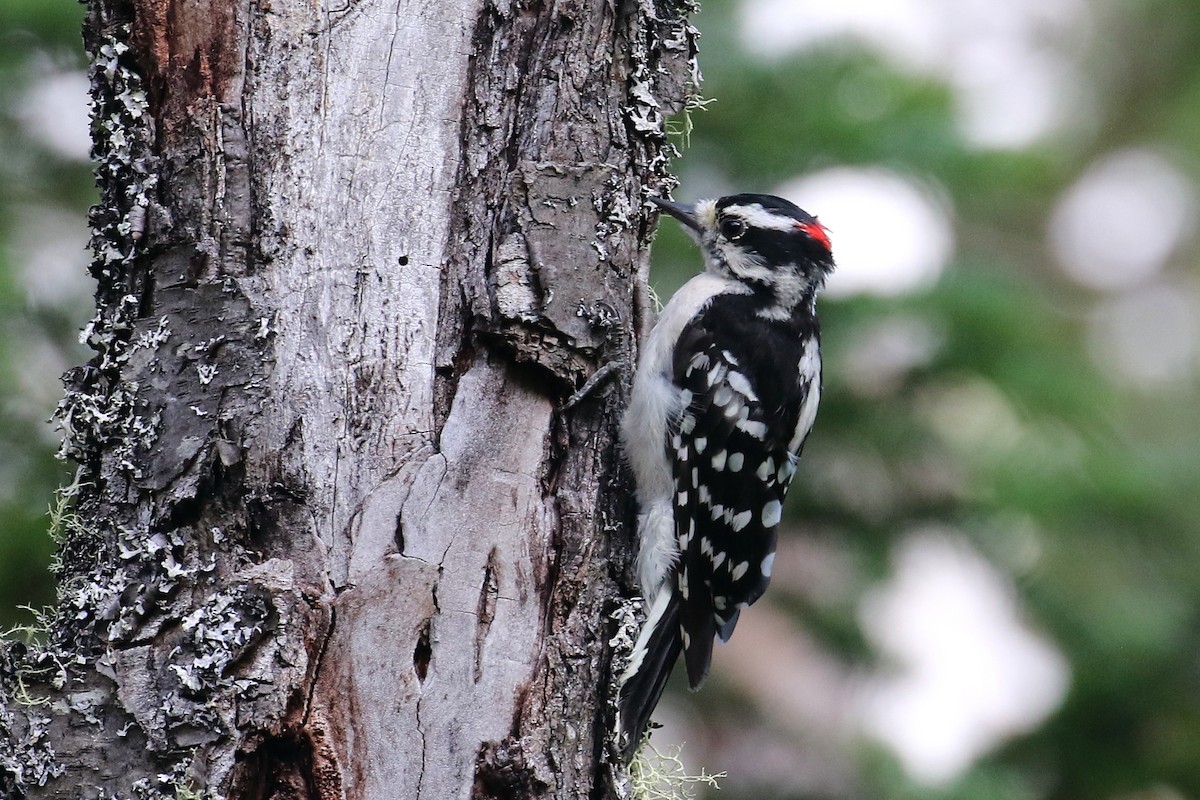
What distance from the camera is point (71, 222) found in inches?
166

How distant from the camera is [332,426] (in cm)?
225

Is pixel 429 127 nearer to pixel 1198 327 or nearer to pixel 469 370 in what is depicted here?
pixel 469 370

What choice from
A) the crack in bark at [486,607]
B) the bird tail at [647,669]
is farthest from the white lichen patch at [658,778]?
the crack in bark at [486,607]

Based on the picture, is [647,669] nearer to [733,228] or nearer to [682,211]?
[682,211]

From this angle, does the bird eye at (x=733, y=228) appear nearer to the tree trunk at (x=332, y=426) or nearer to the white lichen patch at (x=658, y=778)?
the tree trunk at (x=332, y=426)

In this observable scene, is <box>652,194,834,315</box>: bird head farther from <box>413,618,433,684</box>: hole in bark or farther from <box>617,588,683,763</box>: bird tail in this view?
<box>413,618,433,684</box>: hole in bark

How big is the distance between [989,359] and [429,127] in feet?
8.18

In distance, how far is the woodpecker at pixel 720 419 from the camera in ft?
9.93

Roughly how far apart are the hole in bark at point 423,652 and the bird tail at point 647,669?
452 millimetres

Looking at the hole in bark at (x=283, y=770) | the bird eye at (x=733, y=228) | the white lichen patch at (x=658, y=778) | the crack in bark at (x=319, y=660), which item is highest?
the bird eye at (x=733, y=228)

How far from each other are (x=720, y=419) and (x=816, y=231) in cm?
77

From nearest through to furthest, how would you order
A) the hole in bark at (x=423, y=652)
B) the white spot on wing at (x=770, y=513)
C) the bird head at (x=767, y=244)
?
1. the hole in bark at (x=423, y=652)
2. the white spot on wing at (x=770, y=513)
3. the bird head at (x=767, y=244)

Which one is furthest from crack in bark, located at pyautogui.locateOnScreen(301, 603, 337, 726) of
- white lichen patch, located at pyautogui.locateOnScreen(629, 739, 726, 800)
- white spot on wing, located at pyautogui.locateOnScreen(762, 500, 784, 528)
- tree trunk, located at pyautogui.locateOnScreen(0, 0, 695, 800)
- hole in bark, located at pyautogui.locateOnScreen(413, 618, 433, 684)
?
white spot on wing, located at pyautogui.locateOnScreen(762, 500, 784, 528)

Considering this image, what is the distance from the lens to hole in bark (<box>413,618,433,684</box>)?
2.21m
